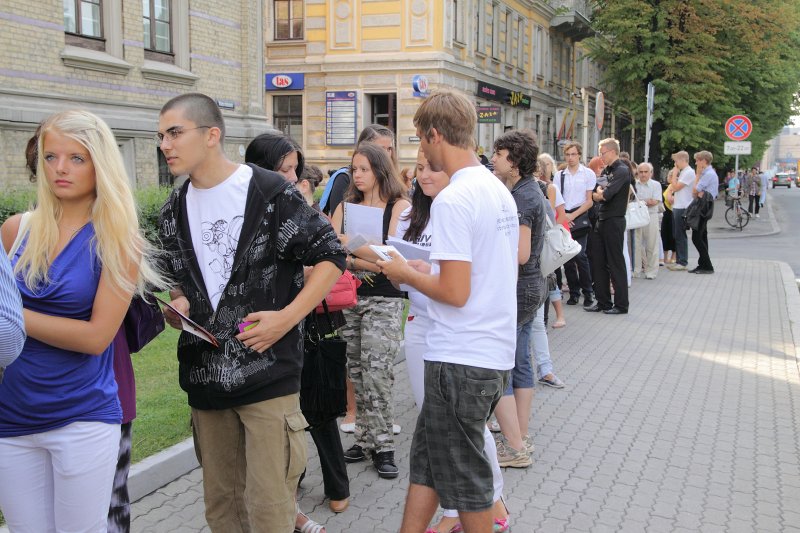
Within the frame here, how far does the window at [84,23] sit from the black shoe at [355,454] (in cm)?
1182

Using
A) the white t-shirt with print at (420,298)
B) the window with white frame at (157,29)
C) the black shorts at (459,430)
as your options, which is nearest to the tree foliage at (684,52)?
the window with white frame at (157,29)

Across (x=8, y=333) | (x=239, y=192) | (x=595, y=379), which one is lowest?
(x=595, y=379)

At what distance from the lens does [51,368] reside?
2486 mm

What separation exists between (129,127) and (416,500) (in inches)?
541

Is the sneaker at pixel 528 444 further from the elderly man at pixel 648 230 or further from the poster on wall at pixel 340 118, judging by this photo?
the poster on wall at pixel 340 118

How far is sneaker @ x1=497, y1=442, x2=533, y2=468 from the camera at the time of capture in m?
5.20

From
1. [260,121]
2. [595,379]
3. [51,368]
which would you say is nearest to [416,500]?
[51,368]

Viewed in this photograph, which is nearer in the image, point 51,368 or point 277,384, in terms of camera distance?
point 51,368

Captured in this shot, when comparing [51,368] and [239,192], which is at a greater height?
[239,192]

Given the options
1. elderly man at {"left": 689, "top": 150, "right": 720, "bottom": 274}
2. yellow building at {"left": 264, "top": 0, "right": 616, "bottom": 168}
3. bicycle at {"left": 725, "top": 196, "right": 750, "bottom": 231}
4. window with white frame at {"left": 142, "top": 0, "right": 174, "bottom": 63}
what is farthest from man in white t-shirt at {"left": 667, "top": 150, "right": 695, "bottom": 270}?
bicycle at {"left": 725, "top": 196, "right": 750, "bottom": 231}

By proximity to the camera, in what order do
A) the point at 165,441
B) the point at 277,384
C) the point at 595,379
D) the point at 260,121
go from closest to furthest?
the point at 277,384
the point at 165,441
the point at 595,379
the point at 260,121

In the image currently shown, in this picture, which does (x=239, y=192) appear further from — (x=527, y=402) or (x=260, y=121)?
(x=260, y=121)

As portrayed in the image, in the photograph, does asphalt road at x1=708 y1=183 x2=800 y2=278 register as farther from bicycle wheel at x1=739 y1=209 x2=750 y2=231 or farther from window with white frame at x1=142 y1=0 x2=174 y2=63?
window with white frame at x1=142 y1=0 x2=174 y2=63

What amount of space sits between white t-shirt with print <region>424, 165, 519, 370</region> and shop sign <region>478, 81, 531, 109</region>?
29.0m
